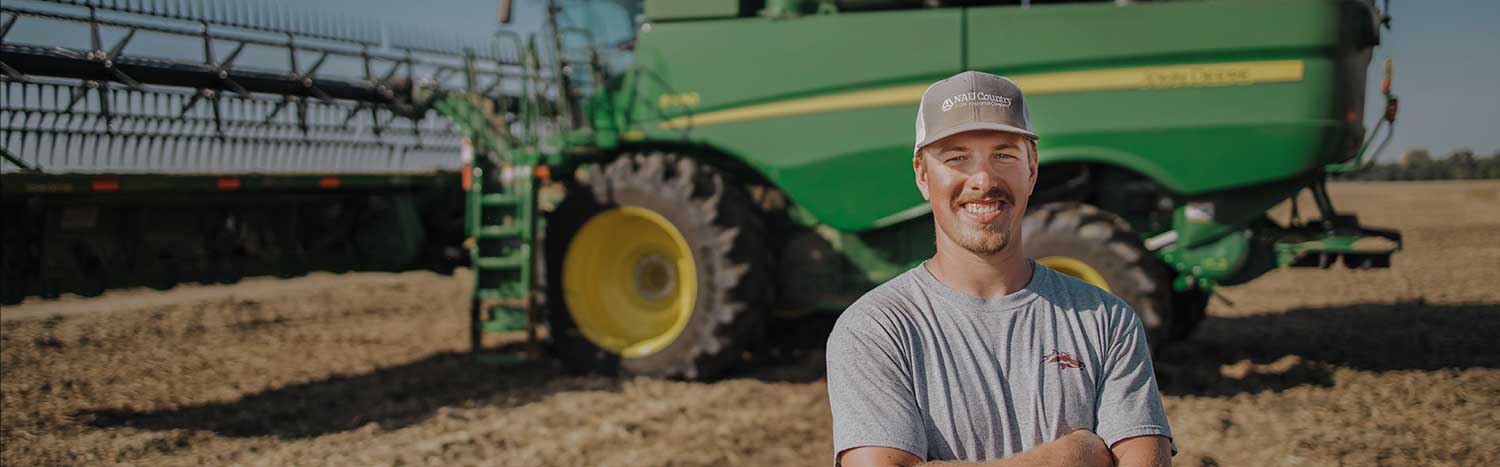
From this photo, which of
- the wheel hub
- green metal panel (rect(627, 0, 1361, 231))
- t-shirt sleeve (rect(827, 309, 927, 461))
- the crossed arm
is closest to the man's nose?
t-shirt sleeve (rect(827, 309, 927, 461))

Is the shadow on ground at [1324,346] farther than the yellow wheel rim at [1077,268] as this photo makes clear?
Yes

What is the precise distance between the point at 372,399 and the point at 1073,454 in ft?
16.4

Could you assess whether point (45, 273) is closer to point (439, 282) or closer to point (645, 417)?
point (645, 417)

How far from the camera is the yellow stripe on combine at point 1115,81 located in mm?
5027

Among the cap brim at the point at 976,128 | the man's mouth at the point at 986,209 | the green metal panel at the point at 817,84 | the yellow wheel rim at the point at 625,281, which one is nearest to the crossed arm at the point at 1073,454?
the man's mouth at the point at 986,209

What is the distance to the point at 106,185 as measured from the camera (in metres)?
5.71

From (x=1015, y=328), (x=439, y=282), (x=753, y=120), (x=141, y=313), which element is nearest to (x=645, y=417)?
(x=753, y=120)

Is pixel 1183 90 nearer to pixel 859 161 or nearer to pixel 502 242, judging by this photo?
pixel 859 161

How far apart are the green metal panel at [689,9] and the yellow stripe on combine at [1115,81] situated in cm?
65

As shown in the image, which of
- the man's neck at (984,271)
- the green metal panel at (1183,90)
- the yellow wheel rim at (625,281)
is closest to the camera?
the man's neck at (984,271)

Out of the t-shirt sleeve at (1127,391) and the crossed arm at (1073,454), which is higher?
the t-shirt sleeve at (1127,391)

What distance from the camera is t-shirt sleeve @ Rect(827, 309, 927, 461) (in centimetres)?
167

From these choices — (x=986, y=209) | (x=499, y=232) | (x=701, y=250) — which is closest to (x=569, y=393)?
(x=701, y=250)

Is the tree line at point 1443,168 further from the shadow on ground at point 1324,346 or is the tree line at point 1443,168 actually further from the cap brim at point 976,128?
the cap brim at point 976,128
